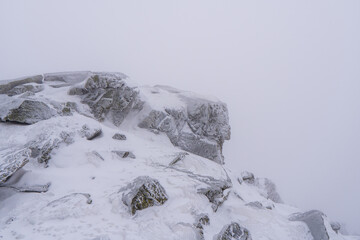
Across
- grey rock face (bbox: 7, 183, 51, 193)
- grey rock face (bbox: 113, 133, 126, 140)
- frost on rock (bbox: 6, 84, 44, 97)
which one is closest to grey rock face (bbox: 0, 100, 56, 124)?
grey rock face (bbox: 113, 133, 126, 140)

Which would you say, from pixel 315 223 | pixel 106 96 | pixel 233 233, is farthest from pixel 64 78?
pixel 315 223

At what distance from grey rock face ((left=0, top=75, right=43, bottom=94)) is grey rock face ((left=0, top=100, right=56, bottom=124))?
975 cm

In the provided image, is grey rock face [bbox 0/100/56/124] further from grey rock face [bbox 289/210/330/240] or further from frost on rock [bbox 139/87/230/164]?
grey rock face [bbox 289/210/330/240]

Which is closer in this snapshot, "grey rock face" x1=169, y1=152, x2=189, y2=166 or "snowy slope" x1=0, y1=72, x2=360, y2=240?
"snowy slope" x1=0, y1=72, x2=360, y2=240

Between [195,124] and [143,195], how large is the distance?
64.2 feet

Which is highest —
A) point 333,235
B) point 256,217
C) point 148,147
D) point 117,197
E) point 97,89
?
point 97,89

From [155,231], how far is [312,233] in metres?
10.4

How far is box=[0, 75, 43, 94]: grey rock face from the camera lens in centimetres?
2581

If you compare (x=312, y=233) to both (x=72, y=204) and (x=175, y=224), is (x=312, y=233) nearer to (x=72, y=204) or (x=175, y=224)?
(x=175, y=224)

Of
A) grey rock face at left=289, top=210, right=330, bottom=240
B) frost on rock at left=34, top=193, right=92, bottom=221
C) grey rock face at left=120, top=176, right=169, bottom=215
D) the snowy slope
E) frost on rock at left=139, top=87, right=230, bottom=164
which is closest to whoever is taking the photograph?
the snowy slope

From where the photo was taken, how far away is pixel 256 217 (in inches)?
579

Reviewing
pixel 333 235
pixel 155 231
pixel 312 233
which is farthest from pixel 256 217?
pixel 155 231

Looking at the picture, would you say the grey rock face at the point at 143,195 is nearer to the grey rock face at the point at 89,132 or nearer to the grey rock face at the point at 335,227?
the grey rock face at the point at 89,132

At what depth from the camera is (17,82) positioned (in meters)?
27.3
